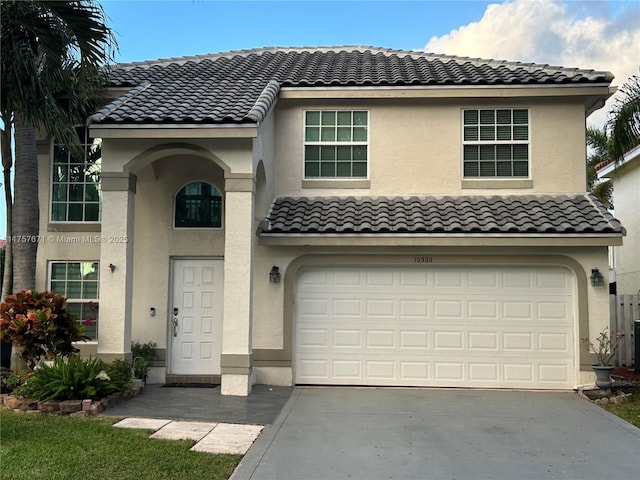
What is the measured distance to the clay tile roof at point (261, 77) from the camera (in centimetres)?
988

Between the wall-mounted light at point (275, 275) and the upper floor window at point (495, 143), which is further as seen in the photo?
the upper floor window at point (495, 143)

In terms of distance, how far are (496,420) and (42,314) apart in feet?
23.4

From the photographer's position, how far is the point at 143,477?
217 inches

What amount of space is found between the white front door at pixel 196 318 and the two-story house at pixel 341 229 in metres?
0.03

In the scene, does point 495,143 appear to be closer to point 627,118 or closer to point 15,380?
point 627,118

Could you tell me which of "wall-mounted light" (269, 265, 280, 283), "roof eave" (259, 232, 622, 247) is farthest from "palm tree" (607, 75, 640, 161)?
"wall-mounted light" (269, 265, 280, 283)

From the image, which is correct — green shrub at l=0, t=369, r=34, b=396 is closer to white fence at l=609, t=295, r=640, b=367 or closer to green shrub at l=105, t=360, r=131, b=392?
green shrub at l=105, t=360, r=131, b=392

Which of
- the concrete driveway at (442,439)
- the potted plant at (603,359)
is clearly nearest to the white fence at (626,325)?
the potted plant at (603,359)

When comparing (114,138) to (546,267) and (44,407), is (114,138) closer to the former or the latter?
(44,407)

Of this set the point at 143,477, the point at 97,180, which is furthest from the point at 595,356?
the point at 97,180

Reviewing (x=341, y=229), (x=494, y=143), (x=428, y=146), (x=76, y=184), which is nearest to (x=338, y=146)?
(x=428, y=146)

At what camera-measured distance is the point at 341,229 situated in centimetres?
1036

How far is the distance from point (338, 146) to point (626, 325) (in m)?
7.93

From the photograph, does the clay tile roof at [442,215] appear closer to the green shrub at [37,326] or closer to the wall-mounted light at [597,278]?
the wall-mounted light at [597,278]
